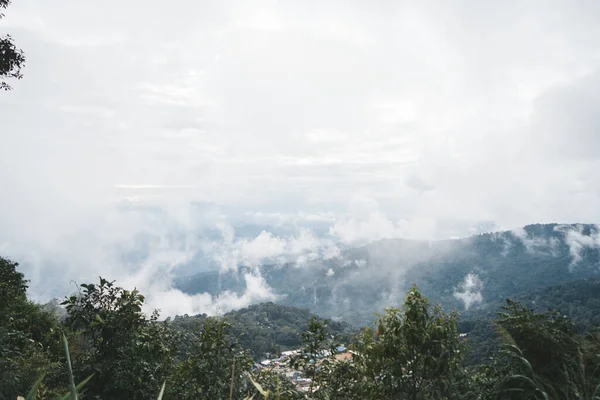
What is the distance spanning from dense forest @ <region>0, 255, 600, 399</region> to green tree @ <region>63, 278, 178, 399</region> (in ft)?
0.04

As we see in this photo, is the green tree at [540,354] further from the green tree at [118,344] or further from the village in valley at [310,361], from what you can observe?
the green tree at [118,344]

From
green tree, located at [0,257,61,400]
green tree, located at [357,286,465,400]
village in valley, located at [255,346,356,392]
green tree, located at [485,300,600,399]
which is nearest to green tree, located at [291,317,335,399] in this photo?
village in valley, located at [255,346,356,392]

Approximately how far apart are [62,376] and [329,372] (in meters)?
3.59

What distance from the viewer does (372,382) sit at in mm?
4133

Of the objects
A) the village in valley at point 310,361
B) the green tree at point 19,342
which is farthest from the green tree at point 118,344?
the village in valley at point 310,361

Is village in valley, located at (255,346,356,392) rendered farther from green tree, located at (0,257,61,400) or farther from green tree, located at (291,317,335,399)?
green tree, located at (0,257,61,400)

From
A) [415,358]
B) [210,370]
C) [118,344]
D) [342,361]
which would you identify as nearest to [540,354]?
[415,358]

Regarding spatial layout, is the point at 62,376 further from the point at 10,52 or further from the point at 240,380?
the point at 10,52

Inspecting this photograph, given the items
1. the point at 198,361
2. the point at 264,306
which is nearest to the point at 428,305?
the point at 198,361

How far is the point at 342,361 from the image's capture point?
15.3 ft

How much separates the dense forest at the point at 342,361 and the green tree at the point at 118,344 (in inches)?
0.5

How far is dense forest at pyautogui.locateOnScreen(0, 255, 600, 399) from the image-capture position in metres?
3.95

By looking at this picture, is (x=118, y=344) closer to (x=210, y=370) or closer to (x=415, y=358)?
(x=210, y=370)

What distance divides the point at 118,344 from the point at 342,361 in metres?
2.91
